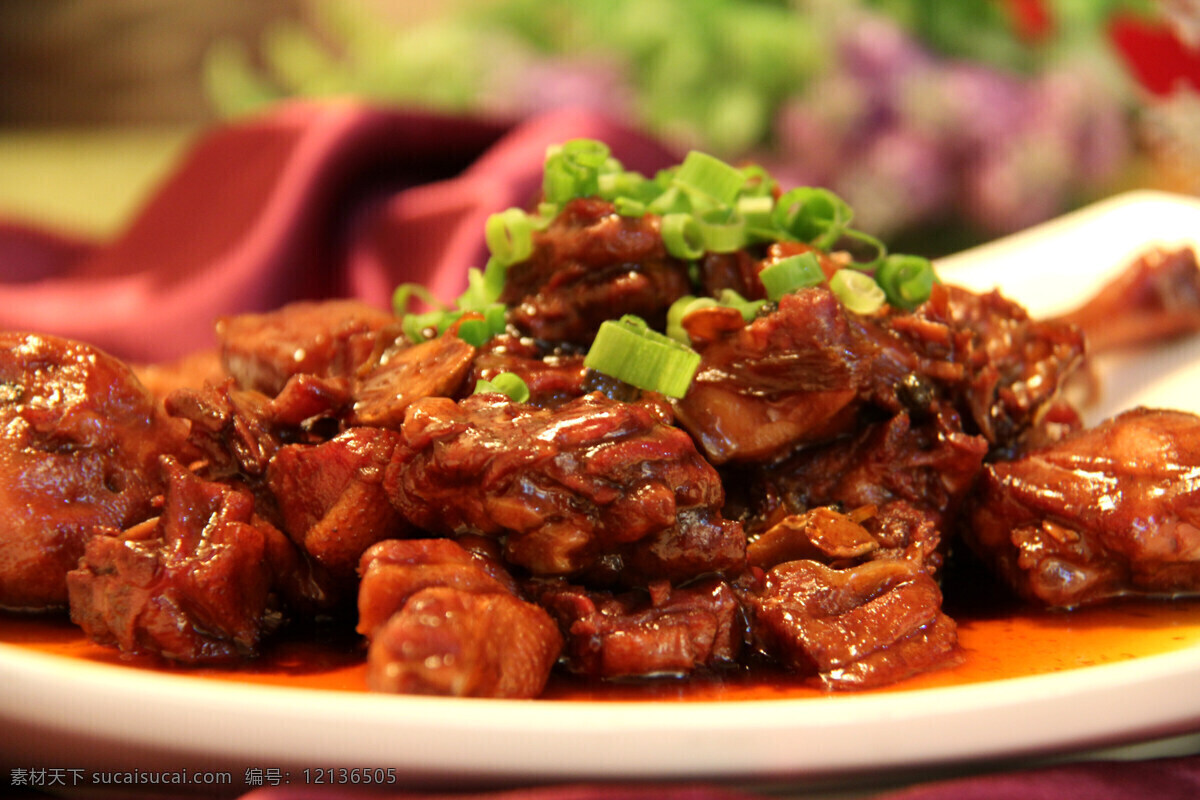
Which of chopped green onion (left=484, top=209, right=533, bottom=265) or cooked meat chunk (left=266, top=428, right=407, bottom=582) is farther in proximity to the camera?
chopped green onion (left=484, top=209, right=533, bottom=265)

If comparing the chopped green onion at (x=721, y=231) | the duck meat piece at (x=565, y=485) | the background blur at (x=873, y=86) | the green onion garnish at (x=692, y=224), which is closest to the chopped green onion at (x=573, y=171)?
the green onion garnish at (x=692, y=224)

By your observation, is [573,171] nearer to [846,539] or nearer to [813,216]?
[813,216]

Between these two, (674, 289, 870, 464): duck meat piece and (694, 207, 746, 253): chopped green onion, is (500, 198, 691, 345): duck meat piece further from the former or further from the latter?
(674, 289, 870, 464): duck meat piece

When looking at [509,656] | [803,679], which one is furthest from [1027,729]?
[509,656]

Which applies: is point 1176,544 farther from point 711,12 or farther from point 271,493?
point 711,12

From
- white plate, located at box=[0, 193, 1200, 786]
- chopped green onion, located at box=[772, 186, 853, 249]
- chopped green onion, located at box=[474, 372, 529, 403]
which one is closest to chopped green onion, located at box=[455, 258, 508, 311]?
chopped green onion, located at box=[474, 372, 529, 403]

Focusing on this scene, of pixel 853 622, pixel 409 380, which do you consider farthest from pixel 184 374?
pixel 853 622

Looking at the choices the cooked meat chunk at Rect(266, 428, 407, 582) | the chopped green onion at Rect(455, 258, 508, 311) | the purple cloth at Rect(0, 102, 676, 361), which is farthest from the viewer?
the purple cloth at Rect(0, 102, 676, 361)

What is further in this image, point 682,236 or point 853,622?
point 682,236
